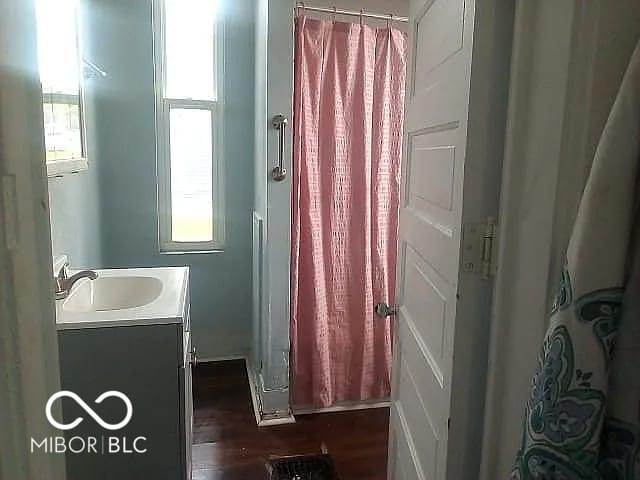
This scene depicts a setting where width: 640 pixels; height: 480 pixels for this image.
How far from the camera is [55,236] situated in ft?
5.84

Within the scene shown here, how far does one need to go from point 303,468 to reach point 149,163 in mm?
1971

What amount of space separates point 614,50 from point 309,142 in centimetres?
176

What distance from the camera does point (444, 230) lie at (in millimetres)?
1032

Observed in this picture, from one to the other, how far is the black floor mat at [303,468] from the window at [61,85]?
1.53 meters

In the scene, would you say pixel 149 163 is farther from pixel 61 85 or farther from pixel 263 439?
pixel 263 439

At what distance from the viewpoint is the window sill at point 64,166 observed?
157cm

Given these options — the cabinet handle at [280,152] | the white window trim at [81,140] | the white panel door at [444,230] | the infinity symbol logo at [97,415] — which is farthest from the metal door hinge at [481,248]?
the cabinet handle at [280,152]

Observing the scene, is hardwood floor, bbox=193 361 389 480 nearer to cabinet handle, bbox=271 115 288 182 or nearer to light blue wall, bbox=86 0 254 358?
light blue wall, bbox=86 0 254 358

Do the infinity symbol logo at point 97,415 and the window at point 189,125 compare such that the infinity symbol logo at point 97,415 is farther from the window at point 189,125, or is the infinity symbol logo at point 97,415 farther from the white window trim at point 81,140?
the window at point 189,125

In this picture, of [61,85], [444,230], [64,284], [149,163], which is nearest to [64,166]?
[61,85]

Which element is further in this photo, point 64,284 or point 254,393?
point 254,393

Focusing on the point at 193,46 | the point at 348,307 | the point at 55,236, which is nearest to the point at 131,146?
the point at 193,46

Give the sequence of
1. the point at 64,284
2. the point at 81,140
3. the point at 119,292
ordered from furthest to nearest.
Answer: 1. the point at 81,140
2. the point at 119,292
3. the point at 64,284

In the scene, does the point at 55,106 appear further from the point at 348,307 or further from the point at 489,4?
the point at 348,307
